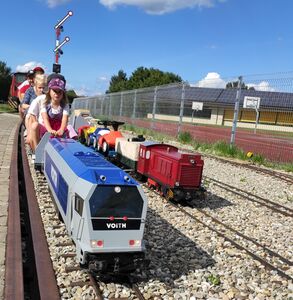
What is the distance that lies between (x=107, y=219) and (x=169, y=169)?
4.16m

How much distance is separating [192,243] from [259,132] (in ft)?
39.2

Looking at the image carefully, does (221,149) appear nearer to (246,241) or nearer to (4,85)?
(246,241)

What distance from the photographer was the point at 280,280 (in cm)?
483

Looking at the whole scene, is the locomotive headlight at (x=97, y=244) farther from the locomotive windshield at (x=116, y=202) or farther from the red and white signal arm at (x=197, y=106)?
the red and white signal arm at (x=197, y=106)

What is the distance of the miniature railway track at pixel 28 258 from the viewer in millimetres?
3789

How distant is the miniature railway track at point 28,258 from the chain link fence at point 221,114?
10774 millimetres

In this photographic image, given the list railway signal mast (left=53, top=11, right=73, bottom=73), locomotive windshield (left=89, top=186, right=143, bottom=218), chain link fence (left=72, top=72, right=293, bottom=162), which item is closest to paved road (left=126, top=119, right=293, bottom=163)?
chain link fence (left=72, top=72, right=293, bottom=162)

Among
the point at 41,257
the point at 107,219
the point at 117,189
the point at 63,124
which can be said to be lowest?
the point at 41,257

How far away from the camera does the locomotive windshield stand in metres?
4.00

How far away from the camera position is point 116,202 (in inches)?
161

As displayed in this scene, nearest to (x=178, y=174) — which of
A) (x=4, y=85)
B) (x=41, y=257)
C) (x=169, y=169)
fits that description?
(x=169, y=169)

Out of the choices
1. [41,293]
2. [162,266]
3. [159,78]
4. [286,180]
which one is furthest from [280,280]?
[159,78]

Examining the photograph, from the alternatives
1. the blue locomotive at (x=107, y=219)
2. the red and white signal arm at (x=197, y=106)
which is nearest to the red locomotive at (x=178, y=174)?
the blue locomotive at (x=107, y=219)

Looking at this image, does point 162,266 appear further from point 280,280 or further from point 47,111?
point 47,111
